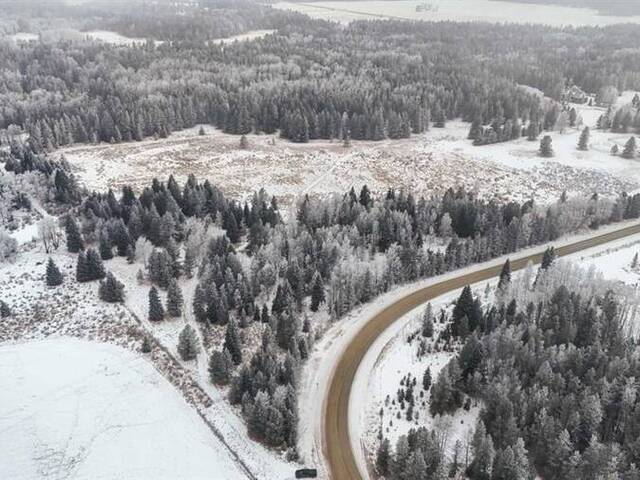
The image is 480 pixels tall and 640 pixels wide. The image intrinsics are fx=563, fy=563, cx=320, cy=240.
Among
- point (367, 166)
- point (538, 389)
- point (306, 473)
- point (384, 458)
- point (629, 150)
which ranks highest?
point (629, 150)

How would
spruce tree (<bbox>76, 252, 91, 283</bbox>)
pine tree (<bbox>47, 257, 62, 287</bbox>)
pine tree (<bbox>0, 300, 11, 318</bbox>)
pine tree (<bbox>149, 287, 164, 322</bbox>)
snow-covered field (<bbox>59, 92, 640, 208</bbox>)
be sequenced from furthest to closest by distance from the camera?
snow-covered field (<bbox>59, 92, 640, 208</bbox>) < spruce tree (<bbox>76, 252, 91, 283</bbox>) < pine tree (<bbox>47, 257, 62, 287</bbox>) < pine tree (<bbox>0, 300, 11, 318</bbox>) < pine tree (<bbox>149, 287, 164, 322</bbox>)

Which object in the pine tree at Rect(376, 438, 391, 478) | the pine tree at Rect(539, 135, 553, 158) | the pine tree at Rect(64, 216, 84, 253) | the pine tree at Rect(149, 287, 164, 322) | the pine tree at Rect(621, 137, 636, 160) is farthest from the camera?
the pine tree at Rect(539, 135, 553, 158)

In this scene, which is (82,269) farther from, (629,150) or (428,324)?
(629,150)

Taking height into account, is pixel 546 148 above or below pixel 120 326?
above

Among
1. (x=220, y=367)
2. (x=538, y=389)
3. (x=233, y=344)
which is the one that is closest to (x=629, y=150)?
(x=538, y=389)

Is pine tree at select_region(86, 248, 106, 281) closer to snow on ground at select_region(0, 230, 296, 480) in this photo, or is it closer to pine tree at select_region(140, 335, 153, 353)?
snow on ground at select_region(0, 230, 296, 480)

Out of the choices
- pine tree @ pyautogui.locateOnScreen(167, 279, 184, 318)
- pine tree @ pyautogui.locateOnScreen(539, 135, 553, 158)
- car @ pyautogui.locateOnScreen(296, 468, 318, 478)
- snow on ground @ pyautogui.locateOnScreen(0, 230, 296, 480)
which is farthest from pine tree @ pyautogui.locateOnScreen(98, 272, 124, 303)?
pine tree @ pyautogui.locateOnScreen(539, 135, 553, 158)

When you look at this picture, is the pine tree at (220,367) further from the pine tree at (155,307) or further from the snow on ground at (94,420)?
the pine tree at (155,307)
